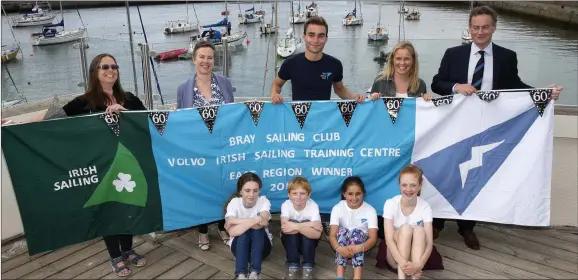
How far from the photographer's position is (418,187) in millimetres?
3512

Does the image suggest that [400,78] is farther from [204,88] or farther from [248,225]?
[248,225]

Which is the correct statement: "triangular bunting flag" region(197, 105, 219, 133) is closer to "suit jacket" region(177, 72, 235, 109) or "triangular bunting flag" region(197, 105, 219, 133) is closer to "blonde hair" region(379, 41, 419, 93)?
"suit jacket" region(177, 72, 235, 109)

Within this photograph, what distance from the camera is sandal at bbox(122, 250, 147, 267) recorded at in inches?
149

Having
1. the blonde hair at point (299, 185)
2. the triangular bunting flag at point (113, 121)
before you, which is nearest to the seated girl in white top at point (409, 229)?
the blonde hair at point (299, 185)

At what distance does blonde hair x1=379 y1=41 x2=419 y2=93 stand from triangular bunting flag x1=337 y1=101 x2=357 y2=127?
0.35 m

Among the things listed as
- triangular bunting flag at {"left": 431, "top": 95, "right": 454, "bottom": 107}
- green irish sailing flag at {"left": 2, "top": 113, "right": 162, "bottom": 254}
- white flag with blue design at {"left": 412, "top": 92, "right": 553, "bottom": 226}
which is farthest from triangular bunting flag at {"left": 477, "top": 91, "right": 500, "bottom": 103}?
green irish sailing flag at {"left": 2, "top": 113, "right": 162, "bottom": 254}

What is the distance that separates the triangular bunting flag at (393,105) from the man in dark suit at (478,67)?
42 cm

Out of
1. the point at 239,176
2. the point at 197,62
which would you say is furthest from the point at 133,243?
the point at 197,62

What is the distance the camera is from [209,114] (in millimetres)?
3865

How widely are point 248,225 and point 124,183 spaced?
1.12 metres

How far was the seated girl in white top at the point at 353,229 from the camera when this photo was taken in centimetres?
346

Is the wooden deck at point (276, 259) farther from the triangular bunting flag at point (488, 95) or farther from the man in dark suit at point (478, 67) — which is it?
the triangular bunting flag at point (488, 95)

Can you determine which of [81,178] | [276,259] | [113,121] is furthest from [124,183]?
[276,259]

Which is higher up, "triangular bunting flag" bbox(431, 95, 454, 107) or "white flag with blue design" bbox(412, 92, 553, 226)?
"triangular bunting flag" bbox(431, 95, 454, 107)
